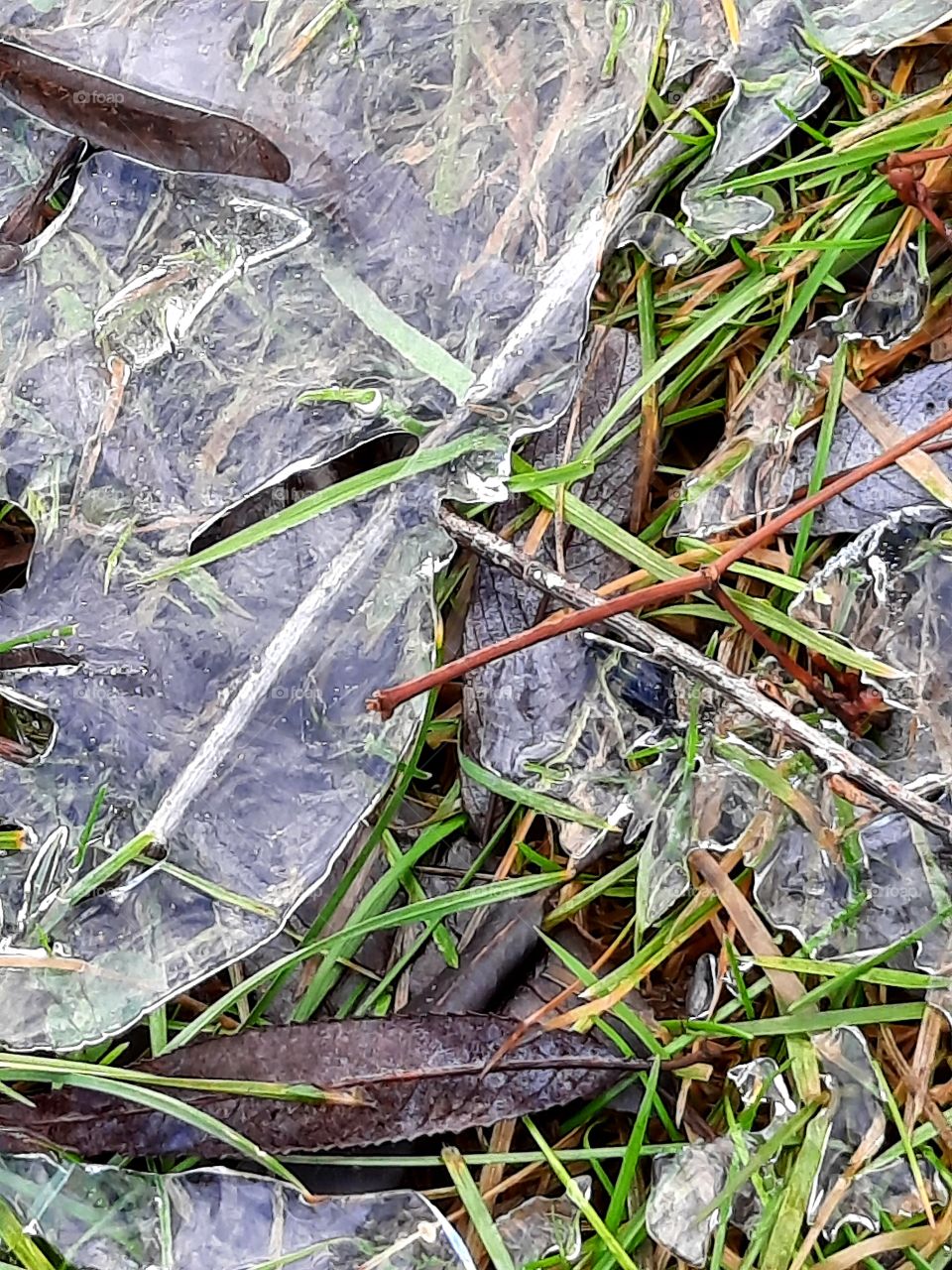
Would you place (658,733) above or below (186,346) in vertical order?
below

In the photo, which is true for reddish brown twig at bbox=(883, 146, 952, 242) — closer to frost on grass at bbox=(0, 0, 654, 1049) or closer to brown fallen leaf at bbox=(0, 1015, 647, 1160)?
frost on grass at bbox=(0, 0, 654, 1049)

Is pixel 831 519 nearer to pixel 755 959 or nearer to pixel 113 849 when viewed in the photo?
pixel 755 959

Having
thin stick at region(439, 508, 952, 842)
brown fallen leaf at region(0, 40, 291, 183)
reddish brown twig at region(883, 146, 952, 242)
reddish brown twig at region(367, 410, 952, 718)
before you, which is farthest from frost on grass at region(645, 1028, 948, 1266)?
brown fallen leaf at region(0, 40, 291, 183)

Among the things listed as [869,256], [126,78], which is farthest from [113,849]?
[869,256]

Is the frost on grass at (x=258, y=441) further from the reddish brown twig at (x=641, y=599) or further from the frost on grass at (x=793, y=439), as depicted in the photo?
the frost on grass at (x=793, y=439)

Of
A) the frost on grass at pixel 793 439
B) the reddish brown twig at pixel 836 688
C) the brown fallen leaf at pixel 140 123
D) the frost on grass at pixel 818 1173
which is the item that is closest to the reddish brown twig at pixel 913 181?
the frost on grass at pixel 793 439

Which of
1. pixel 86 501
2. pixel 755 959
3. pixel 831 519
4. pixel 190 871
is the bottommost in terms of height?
pixel 755 959

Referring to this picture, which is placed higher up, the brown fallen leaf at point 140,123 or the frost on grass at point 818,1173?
the brown fallen leaf at point 140,123
